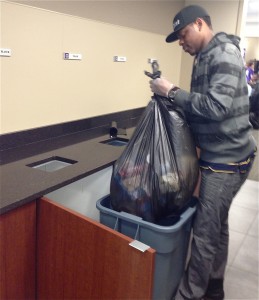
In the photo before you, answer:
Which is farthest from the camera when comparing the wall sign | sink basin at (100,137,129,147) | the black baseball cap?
sink basin at (100,137,129,147)

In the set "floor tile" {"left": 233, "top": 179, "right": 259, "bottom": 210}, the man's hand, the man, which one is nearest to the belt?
the man

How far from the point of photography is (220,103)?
4.10 ft

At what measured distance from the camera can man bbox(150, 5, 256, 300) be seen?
1.28 meters

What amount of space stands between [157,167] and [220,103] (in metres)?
0.36

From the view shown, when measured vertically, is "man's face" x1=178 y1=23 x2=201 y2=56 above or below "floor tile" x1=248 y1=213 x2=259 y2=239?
above

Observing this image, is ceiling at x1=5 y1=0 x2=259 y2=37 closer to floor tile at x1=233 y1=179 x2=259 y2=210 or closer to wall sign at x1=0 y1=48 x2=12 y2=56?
wall sign at x1=0 y1=48 x2=12 y2=56

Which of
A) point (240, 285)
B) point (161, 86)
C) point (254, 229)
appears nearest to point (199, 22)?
point (161, 86)

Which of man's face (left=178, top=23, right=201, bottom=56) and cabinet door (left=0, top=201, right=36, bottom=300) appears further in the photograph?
man's face (left=178, top=23, right=201, bottom=56)

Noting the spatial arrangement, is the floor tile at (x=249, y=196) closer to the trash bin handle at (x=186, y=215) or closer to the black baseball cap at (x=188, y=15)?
the trash bin handle at (x=186, y=215)

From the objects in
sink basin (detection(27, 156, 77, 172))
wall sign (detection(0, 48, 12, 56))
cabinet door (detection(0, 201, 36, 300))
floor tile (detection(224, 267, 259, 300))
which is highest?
wall sign (detection(0, 48, 12, 56))

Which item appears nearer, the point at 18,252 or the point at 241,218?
the point at 18,252

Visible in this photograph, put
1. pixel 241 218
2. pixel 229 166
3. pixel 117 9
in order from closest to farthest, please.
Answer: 1. pixel 229 166
2. pixel 117 9
3. pixel 241 218

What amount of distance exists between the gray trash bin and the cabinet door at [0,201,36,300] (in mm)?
315

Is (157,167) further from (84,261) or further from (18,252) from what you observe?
(18,252)
